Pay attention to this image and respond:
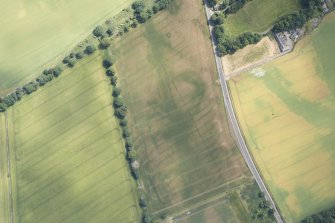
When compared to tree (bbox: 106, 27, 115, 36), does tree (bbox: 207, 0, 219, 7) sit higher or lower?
lower

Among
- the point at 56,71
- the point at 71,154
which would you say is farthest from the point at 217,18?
the point at 71,154

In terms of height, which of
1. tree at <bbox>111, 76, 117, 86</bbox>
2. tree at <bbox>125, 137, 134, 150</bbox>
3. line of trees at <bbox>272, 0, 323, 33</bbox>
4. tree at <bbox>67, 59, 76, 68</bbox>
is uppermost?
tree at <bbox>67, 59, 76, 68</bbox>

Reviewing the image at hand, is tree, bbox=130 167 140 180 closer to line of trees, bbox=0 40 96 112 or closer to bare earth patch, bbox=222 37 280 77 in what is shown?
Answer: line of trees, bbox=0 40 96 112

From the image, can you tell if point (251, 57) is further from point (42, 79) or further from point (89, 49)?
point (42, 79)

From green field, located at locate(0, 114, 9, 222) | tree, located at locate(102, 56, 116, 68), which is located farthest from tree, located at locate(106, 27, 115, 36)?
green field, located at locate(0, 114, 9, 222)

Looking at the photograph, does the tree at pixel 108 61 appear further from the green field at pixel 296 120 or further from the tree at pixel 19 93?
the green field at pixel 296 120

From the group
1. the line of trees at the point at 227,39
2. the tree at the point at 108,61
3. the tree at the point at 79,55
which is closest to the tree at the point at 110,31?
the tree at the point at 108,61
